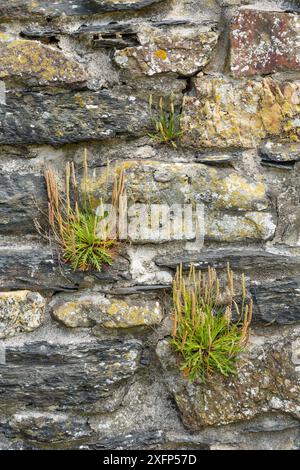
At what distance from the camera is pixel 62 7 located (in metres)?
2.20

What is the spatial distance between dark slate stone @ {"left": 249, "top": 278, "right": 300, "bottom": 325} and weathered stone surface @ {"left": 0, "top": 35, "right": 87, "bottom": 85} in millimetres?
1104

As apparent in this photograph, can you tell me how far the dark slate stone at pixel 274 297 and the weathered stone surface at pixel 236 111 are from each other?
22.5 inches

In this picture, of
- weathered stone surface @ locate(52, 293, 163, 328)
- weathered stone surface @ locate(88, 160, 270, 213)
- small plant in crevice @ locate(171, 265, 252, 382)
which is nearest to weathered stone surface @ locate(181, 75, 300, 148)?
weathered stone surface @ locate(88, 160, 270, 213)

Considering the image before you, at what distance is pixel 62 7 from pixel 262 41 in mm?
802

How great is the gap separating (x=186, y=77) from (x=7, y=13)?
2.45 feet

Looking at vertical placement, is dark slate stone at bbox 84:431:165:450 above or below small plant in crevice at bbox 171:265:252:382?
below

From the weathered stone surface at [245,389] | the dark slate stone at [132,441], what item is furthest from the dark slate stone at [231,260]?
the dark slate stone at [132,441]

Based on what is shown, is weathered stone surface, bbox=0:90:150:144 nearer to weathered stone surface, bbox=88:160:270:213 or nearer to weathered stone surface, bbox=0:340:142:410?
weathered stone surface, bbox=88:160:270:213

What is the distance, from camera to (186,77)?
7.36 ft

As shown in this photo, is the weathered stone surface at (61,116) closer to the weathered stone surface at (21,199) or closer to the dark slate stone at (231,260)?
the weathered stone surface at (21,199)

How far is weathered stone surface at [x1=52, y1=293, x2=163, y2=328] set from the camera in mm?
2201

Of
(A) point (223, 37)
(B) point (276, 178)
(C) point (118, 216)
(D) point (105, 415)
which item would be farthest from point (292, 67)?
(D) point (105, 415)

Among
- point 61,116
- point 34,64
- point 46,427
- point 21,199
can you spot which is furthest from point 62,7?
point 46,427
